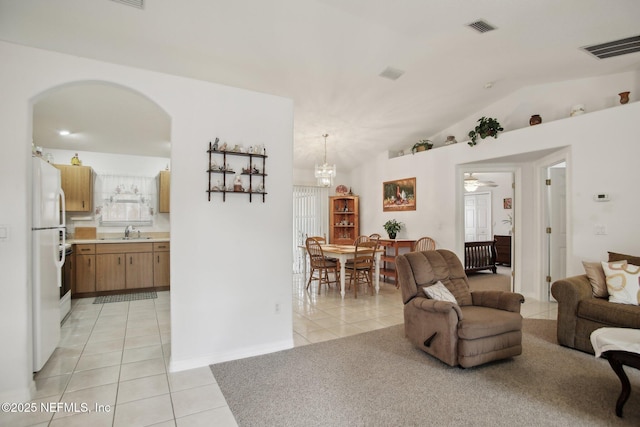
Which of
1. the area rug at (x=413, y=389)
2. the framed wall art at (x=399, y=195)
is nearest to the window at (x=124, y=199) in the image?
the area rug at (x=413, y=389)

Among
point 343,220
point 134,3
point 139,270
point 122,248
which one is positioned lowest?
point 139,270

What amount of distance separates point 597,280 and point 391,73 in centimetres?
324

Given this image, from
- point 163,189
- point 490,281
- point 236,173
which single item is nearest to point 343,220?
point 490,281

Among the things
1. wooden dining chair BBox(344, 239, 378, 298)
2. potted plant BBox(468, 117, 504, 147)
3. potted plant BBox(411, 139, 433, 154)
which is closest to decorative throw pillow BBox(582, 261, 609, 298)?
potted plant BBox(468, 117, 504, 147)

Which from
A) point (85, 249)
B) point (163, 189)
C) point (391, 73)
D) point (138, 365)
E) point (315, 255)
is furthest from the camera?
point (163, 189)

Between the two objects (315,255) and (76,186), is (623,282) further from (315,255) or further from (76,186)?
(76,186)

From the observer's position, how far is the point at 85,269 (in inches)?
199

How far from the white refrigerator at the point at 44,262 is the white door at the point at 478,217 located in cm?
988

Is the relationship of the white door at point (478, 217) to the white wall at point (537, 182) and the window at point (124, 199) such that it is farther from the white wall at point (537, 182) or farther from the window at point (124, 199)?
the window at point (124, 199)

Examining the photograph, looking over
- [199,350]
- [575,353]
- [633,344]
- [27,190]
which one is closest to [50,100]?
[27,190]

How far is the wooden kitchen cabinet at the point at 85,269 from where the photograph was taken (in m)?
5.00

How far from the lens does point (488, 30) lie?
3.36 m

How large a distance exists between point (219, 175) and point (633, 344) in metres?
3.32

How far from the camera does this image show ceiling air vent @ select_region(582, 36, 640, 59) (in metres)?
3.48
